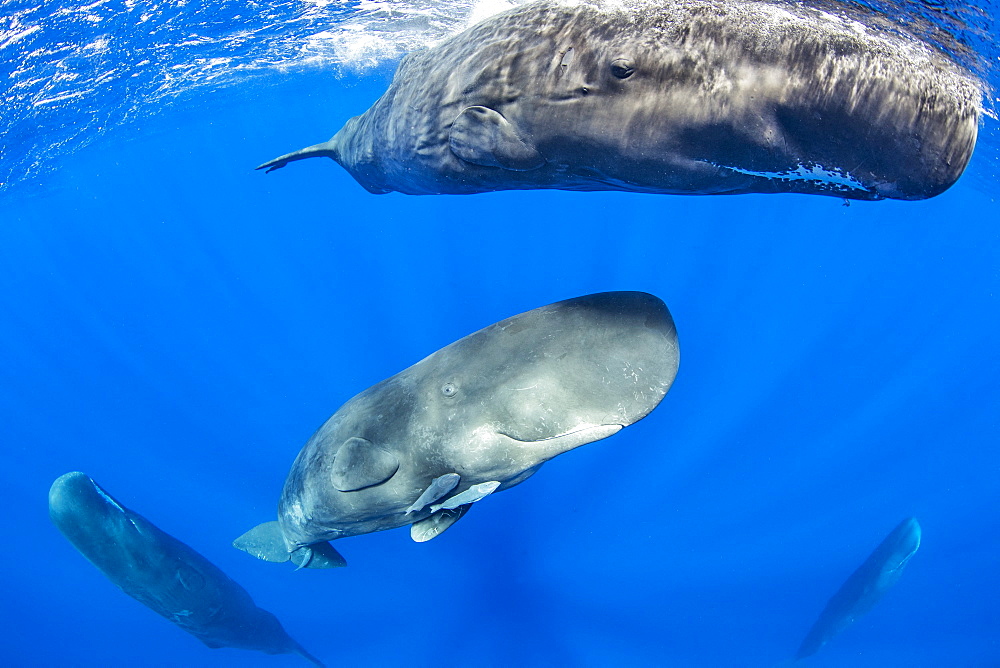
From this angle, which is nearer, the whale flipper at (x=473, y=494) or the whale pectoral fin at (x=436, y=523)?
the whale flipper at (x=473, y=494)

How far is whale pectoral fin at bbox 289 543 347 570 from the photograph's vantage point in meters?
4.92

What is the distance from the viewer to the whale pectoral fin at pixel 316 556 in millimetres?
4922

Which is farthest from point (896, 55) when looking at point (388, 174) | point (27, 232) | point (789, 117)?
point (27, 232)

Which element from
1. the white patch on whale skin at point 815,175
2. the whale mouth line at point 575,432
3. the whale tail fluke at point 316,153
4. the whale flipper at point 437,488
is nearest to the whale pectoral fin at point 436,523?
the whale flipper at point 437,488

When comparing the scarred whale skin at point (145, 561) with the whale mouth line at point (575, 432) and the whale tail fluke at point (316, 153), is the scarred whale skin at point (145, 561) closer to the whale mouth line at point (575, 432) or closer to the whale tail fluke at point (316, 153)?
the whale tail fluke at point (316, 153)

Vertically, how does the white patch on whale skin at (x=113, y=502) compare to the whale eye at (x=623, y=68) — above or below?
below

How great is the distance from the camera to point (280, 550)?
5.17 m

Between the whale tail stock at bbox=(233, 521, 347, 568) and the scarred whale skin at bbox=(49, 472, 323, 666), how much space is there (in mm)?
4235

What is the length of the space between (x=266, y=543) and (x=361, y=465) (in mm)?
2490

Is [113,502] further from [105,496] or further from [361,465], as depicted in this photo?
[361,465]

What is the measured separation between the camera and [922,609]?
20438 millimetres

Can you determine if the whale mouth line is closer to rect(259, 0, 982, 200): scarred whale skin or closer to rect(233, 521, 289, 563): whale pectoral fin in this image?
rect(259, 0, 982, 200): scarred whale skin

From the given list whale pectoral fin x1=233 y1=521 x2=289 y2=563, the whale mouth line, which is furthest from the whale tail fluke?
the whale mouth line

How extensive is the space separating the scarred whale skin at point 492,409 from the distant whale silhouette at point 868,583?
14.7 m
